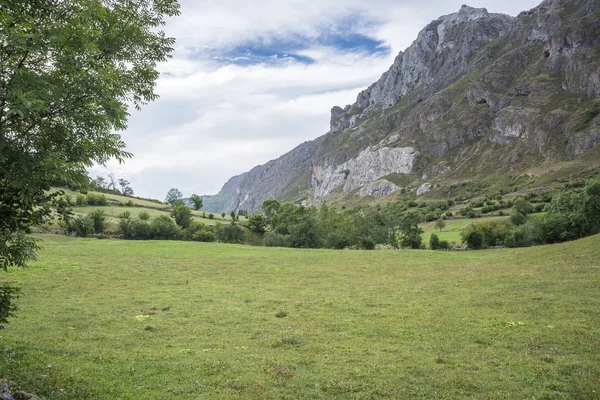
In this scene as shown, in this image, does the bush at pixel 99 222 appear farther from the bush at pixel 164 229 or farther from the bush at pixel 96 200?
the bush at pixel 96 200

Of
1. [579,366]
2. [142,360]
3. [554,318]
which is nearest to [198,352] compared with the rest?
[142,360]

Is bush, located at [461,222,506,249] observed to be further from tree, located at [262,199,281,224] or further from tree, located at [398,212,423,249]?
tree, located at [262,199,281,224]

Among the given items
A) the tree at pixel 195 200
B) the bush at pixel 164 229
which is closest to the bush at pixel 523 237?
the bush at pixel 164 229

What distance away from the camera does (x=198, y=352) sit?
50.1 feet

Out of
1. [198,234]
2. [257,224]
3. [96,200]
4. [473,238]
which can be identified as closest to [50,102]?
[473,238]

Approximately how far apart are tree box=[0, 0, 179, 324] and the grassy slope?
573 centimetres

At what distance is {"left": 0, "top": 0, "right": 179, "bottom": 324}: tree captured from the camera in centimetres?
754

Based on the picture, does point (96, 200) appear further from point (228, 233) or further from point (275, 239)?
point (275, 239)

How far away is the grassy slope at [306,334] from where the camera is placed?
11.8m

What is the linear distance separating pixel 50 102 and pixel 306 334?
14.8m

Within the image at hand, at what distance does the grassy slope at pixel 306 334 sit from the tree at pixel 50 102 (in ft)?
18.8

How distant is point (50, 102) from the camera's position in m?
8.35

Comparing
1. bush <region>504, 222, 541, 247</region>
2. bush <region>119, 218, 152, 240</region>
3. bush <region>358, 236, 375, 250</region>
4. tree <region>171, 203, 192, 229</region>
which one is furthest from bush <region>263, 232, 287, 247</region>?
bush <region>504, 222, 541, 247</region>

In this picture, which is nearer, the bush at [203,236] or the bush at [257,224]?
→ the bush at [203,236]
